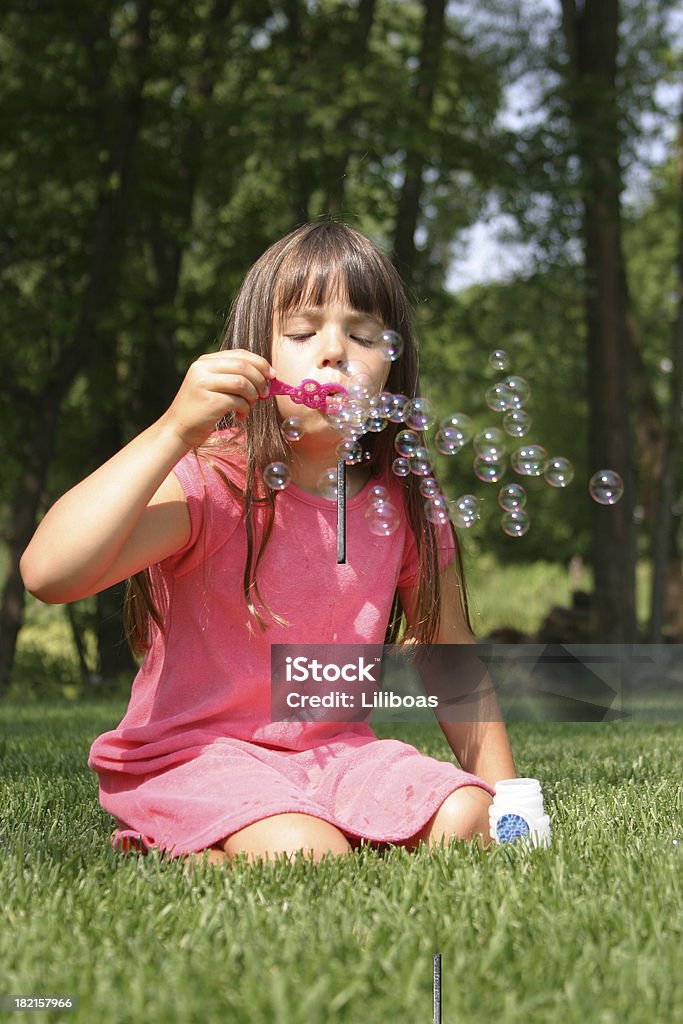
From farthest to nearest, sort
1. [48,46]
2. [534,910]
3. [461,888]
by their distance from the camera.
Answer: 1. [48,46]
2. [461,888]
3. [534,910]

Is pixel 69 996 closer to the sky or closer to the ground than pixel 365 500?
closer to the ground

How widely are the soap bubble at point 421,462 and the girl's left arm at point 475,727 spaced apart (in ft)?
0.79

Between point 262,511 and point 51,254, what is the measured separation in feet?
21.9

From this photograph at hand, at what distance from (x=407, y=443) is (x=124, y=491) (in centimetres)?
83

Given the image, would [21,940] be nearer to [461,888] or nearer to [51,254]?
[461,888]

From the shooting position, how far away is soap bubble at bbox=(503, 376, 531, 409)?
2.98 metres

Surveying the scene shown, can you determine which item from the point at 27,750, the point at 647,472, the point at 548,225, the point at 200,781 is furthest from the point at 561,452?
the point at 200,781

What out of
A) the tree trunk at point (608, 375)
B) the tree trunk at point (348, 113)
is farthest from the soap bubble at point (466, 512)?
the tree trunk at point (608, 375)

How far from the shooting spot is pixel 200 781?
2.24 m

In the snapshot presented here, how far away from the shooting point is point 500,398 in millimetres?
3008

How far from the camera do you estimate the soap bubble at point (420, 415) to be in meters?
2.65

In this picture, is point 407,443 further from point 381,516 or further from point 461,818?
point 461,818

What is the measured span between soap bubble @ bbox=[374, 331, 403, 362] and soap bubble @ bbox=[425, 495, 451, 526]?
0.35 metres

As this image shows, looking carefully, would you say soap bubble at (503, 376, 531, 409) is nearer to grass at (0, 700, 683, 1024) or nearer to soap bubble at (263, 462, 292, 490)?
soap bubble at (263, 462, 292, 490)
